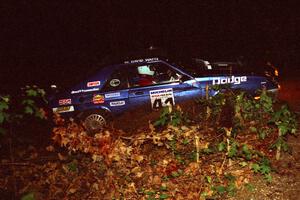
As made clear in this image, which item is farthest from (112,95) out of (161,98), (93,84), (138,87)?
(161,98)

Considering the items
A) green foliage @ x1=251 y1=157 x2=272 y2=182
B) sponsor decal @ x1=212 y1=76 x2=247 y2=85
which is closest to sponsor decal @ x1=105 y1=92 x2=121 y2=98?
sponsor decal @ x1=212 y1=76 x2=247 y2=85

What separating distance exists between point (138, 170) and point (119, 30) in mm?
14207

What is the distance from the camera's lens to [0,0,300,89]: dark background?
16.7 meters

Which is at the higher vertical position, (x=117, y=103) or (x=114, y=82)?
(x=114, y=82)

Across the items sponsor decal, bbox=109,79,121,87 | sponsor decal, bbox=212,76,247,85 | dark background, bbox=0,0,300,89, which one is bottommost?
sponsor decal, bbox=212,76,247,85

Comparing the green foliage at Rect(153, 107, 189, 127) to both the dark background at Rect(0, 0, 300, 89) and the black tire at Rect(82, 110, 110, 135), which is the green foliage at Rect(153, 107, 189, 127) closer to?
the black tire at Rect(82, 110, 110, 135)

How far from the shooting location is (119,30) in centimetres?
1895

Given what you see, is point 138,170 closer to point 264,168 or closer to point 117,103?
point 264,168

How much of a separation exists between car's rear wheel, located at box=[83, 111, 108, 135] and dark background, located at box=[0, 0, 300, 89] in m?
7.86

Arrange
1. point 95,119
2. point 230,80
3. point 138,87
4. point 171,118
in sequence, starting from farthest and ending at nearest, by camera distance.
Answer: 1. point 95,119
2. point 138,87
3. point 230,80
4. point 171,118

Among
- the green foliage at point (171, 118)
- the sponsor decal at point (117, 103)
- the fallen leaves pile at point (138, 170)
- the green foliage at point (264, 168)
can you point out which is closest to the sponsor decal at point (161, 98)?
the sponsor decal at point (117, 103)

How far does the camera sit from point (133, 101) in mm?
8266

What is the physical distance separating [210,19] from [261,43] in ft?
12.0

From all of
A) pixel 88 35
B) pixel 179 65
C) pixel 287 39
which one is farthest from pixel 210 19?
pixel 179 65
